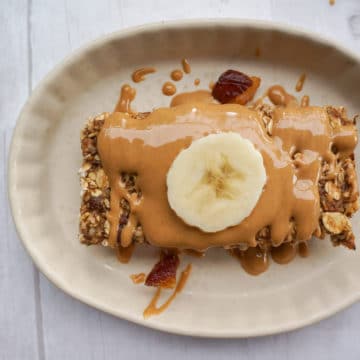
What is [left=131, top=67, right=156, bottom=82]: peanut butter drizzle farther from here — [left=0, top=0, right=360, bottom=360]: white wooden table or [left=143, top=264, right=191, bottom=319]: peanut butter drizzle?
[left=143, top=264, right=191, bottom=319]: peanut butter drizzle

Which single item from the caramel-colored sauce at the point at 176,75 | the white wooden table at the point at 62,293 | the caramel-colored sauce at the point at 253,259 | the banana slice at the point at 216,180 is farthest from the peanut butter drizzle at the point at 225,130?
the white wooden table at the point at 62,293

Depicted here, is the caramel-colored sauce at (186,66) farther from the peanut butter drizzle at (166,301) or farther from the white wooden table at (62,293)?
the peanut butter drizzle at (166,301)

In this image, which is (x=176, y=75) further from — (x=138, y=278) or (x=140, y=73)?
(x=138, y=278)

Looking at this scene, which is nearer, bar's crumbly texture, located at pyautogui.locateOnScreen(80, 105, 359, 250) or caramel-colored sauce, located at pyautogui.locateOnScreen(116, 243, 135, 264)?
bar's crumbly texture, located at pyautogui.locateOnScreen(80, 105, 359, 250)

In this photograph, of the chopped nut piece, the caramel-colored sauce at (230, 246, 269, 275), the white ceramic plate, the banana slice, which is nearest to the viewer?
the banana slice

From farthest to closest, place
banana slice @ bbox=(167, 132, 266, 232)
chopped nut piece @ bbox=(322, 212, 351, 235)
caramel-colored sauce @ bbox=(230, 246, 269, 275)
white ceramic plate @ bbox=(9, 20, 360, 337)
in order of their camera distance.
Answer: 1. caramel-colored sauce @ bbox=(230, 246, 269, 275)
2. white ceramic plate @ bbox=(9, 20, 360, 337)
3. chopped nut piece @ bbox=(322, 212, 351, 235)
4. banana slice @ bbox=(167, 132, 266, 232)

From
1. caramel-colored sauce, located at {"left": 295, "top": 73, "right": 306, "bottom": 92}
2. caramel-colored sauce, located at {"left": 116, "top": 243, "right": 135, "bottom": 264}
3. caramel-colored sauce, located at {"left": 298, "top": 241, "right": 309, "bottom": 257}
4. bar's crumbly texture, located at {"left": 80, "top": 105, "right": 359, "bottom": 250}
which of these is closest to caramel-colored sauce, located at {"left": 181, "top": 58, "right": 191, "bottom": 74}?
bar's crumbly texture, located at {"left": 80, "top": 105, "right": 359, "bottom": 250}
